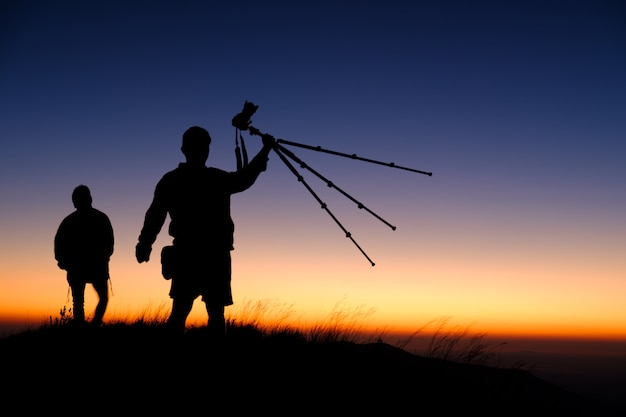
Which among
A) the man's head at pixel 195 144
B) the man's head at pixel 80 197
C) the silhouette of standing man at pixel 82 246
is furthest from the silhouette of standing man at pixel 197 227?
the man's head at pixel 80 197

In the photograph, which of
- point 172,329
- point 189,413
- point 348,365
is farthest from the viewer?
point 348,365

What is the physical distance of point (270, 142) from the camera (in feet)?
21.3

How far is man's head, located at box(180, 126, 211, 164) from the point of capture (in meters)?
6.29

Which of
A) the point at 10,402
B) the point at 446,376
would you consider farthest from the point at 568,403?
the point at 10,402

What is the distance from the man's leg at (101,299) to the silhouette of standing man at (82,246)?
2cm

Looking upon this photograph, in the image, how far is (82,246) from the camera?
9.86m

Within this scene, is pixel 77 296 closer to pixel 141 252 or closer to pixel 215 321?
pixel 141 252

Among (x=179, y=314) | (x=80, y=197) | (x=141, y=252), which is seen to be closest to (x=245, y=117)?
(x=141, y=252)

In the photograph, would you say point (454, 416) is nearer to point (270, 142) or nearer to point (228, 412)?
point (228, 412)

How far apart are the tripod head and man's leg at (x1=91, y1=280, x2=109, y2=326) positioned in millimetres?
5286

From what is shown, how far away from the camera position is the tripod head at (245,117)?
6727 mm

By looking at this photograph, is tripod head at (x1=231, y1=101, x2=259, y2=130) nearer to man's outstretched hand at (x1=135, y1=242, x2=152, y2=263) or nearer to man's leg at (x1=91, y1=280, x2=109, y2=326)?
man's outstretched hand at (x1=135, y1=242, x2=152, y2=263)

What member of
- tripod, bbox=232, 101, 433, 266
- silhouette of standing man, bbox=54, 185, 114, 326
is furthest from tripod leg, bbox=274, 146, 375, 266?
silhouette of standing man, bbox=54, 185, 114, 326

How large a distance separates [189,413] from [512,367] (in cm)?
494
